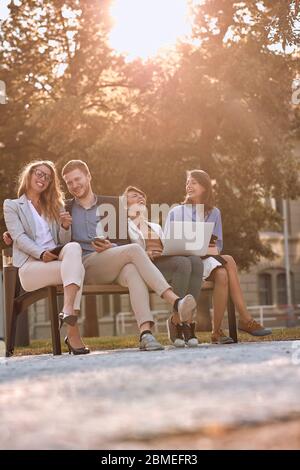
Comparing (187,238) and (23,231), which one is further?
(187,238)

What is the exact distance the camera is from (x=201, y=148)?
727 inches

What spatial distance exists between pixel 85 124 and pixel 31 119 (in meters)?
1.04

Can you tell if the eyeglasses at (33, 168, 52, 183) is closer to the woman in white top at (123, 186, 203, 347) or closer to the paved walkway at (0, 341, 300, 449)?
the woman in white top at (123, 186, 203, 347)

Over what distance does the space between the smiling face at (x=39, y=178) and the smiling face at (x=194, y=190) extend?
1128 mm

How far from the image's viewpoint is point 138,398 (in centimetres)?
332

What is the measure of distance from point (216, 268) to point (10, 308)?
1.58m

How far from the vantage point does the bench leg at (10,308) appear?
7.16 meters

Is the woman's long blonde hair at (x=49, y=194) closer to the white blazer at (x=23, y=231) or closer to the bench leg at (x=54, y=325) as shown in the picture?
the white blazer at (x=23, y=231)

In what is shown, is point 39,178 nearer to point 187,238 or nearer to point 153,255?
point 153,255

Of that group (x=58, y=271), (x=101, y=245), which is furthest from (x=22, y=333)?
(x=58, y=271)

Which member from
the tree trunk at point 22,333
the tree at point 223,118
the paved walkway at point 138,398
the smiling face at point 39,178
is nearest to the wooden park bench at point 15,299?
the smiling face at point 39,178

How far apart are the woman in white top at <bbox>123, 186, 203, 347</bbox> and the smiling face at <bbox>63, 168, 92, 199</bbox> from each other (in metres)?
0.40

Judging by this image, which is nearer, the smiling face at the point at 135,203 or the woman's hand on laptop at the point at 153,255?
the woman's hand on laptop at the point at 153,255
